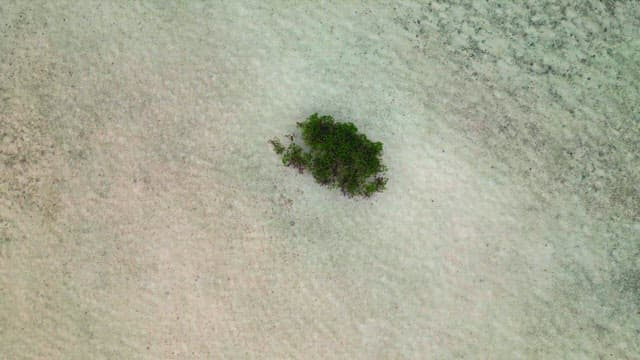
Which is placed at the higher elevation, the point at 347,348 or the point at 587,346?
the point at 587,346

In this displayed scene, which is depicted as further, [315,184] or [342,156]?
[315,184]

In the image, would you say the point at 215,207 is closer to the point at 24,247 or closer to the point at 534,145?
the point at 24,247

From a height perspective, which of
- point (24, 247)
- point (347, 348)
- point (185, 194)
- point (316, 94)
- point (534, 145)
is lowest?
→ point (24, 247)

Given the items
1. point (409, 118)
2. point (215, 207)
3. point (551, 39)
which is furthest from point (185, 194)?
point (551, 39)
